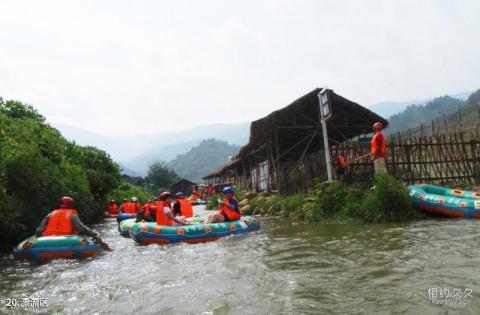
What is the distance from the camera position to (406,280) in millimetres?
4211

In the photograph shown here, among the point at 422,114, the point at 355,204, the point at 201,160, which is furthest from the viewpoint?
the point at 201,160

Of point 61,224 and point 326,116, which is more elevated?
point 326,116

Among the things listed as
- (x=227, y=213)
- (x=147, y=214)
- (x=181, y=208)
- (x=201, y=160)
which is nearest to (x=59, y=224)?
(x=147, y=214)

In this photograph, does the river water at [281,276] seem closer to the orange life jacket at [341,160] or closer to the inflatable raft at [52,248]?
the inflatable raft at [52,248]

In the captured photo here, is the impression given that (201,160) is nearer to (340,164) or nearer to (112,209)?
(112,209)

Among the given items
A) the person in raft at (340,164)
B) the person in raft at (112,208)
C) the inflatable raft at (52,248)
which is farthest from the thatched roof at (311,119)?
the inflatable raft at (52,248)

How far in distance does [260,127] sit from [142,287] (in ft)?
41.3

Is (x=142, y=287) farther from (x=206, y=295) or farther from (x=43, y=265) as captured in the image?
(x=43, y=265)

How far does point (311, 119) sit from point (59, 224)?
39.9ft

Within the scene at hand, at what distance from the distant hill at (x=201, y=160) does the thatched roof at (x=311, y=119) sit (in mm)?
131130

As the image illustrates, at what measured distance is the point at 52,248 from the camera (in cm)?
737

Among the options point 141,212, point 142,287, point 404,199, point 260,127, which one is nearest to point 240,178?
point 260,127

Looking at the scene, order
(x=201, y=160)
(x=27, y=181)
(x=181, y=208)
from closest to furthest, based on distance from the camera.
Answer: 1. (x=27, y=181)
2. (x=181, y=208)
3. (x=201, y=160)

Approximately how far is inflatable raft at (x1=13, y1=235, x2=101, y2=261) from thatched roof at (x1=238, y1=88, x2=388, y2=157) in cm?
1012
